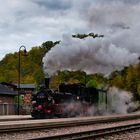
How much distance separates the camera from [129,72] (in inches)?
2980

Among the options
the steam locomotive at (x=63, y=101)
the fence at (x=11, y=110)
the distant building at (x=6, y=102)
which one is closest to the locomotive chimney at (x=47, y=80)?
the steam locomotive at (x=63, y=101)

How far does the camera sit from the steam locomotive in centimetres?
3912

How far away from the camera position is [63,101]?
39.5 meters

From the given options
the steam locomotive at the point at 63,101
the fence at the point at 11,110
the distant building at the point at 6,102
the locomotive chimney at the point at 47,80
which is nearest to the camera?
the locomotive chimney at the point at 47,80

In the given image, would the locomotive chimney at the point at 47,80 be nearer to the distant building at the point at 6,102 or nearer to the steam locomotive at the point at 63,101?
the steam locomotive at the point at 63,101

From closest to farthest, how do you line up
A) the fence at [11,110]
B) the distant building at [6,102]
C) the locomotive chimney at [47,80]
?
the locomotive chimney at [47,80] → the fence at [11,110] → the distant building at [6,102]

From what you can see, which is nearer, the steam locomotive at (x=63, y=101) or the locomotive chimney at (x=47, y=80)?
the locomotive chimney at (x=47, y=80)

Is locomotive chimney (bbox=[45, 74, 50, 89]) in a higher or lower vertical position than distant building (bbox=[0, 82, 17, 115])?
higher

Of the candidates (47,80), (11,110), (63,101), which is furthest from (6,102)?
(47,80)

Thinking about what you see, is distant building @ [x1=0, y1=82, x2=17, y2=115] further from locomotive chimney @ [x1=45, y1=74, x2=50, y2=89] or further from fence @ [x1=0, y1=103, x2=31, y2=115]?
locomotive chimney @ [x1=45, y1=74, x2=50, y2=89]

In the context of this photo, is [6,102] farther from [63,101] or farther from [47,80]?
[47,80]

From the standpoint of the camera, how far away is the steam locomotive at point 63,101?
128 feet

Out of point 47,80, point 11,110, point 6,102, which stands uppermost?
point 47,80

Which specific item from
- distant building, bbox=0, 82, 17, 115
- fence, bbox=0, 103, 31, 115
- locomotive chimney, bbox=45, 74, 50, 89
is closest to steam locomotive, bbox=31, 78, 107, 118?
locomotive chimney, bbox=45, 74, 50, 89
